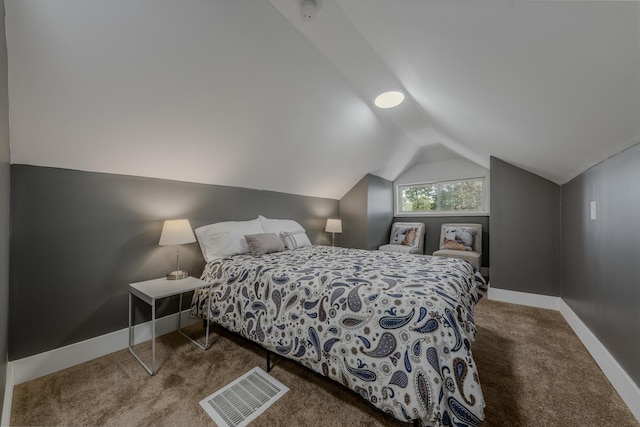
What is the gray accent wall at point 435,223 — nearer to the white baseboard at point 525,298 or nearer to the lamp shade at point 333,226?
the white baseboard at point 525,298

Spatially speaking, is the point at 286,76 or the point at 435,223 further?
the point at 435,223

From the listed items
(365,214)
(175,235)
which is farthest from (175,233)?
(365,214)

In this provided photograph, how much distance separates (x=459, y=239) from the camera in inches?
160

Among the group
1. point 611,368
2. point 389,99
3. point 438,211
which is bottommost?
point 611,368

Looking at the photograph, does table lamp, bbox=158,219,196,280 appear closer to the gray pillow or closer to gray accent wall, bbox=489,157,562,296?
the gray pillow

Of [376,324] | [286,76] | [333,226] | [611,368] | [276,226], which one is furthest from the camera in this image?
[333,226]

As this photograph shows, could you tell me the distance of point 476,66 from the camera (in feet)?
4.44

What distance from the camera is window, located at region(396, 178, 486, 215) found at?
4391 mm

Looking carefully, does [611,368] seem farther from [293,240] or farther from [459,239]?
[293,240]

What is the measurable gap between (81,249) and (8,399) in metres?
0.93

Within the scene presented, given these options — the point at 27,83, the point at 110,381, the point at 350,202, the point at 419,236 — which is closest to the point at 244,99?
the point at 27,83

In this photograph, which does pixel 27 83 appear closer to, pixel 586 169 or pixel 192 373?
pixel 192 373

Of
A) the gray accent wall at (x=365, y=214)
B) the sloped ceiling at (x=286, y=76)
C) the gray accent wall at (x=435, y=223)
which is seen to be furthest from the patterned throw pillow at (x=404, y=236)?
the sloped ceiling at (x=286, y=76)

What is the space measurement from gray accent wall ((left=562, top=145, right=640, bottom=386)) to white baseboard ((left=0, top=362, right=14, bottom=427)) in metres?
3.40
